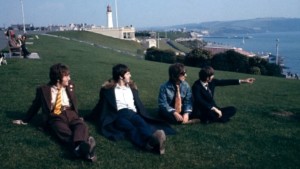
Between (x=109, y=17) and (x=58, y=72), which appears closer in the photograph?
(x=58, y=72)

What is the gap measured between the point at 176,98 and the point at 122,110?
1.27 meters

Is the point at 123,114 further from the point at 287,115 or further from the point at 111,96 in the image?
the point at 287,115

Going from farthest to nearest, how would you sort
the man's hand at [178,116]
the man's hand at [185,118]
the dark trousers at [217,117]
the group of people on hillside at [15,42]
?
the group of people on hillside at [15,42] < the dark trousers at [217,117] < the man's hand at [185,118] < the man's hand at [178,116]

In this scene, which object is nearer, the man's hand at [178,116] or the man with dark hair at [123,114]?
the man with dark hair at [123,114]

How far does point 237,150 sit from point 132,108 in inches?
87.5

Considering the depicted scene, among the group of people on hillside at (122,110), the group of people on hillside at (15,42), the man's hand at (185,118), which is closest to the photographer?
the group of people on hillside at (122,110)

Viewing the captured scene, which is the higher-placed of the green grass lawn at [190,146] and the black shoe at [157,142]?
the black shoe at [157,142]

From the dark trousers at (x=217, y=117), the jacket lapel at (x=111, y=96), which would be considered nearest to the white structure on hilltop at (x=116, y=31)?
the dark trousers at (x=217, y=117)

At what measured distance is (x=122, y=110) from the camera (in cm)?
702

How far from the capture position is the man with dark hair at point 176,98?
24.6 feet

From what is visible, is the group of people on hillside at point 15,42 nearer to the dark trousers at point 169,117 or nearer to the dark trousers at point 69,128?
the dark trousers at point 169,117

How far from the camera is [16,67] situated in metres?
15.9

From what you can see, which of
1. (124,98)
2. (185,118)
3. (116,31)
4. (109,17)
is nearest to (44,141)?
(124,98)

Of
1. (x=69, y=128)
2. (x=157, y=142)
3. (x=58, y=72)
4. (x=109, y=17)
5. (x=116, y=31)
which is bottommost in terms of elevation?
(x=157, y=142)
